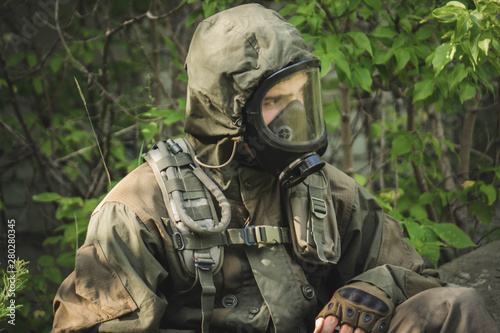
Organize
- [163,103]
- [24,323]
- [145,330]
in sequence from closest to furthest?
[145,330] → [24,323] → [163,103]

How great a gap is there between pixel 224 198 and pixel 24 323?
218 cm

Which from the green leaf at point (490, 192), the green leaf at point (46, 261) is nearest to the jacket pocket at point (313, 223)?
the green leaf at point (490, 192)

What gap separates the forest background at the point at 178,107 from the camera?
333 centimetres

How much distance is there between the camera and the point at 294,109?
238 cm

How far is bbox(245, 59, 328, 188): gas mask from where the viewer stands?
231 centimetres

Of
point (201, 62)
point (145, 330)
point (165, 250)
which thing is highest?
point (201, 62)

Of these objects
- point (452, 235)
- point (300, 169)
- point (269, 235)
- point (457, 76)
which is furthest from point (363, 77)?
point (269, 235)

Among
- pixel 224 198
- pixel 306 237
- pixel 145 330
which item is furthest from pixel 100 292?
pixel 306 237

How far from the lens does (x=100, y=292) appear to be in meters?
2.14

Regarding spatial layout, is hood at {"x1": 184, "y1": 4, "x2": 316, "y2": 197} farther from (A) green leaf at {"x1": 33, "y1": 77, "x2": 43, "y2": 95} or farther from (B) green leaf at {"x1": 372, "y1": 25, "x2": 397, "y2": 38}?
(A) green leaf at {"x1": 33, "y1": 77, "x2": 43, "y2": 95}

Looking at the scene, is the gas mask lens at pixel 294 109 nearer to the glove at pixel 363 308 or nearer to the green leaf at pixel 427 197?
the glove at pixel 363 308

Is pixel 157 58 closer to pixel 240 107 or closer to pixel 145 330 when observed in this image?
pixel 240 107

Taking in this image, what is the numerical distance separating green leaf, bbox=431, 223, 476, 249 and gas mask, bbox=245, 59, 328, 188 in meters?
1.32

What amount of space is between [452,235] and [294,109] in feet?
4.96
